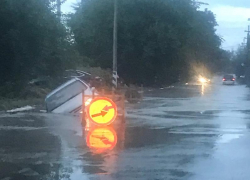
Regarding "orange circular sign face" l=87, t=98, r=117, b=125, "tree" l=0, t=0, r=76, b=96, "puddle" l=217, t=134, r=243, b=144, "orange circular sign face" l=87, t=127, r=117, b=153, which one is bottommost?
"puddle" l=217, t=134, r=243, b=144

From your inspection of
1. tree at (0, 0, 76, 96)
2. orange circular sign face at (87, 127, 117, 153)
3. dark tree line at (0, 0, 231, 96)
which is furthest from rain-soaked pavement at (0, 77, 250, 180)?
dark tree line at (0, 0, 231, 96)

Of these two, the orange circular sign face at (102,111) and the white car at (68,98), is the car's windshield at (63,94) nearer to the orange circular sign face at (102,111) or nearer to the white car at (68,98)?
the white car at (68,98)

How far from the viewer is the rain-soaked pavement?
356 inches

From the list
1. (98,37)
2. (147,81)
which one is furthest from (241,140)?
(147,81)

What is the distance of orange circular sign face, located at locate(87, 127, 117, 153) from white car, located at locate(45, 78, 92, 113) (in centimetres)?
514

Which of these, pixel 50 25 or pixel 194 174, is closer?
pixel 194 174

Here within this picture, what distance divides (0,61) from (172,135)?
15039 millimetres

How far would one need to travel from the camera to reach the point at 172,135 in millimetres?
13875

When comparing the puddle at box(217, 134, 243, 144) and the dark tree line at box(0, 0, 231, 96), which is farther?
the dark tree line at box(0, 0, 231, 96)

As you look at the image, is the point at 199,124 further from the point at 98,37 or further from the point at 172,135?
the point at 98,37

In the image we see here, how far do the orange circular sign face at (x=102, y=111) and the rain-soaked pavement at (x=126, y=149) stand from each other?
0.32 metres

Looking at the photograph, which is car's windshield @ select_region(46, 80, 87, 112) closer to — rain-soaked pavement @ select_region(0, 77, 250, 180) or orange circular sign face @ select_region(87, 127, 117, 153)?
rain-soaked pavement @ select_region(0, 77, 250, 180)

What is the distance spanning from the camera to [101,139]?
12906mm

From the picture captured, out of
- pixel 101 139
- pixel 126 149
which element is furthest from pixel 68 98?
pixel 126 149
